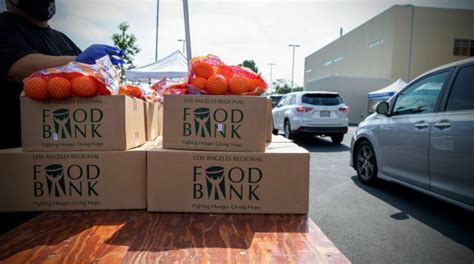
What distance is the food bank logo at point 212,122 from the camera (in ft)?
4.39

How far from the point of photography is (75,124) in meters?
1.31

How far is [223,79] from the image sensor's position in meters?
1.36

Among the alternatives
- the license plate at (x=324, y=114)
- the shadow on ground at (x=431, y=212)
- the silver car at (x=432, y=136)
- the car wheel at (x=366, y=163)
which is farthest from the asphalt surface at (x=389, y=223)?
the license plate at (x=324, y=114)

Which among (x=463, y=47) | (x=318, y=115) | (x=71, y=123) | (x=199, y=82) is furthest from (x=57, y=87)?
(x=463, y=47)

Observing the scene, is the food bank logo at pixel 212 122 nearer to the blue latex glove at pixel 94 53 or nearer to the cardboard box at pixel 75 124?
the cardboard box at pixel 75 124

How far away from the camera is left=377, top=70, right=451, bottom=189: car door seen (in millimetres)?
3307

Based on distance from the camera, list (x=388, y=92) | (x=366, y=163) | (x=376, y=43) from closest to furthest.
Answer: (x=366, y=163), (x=388, y=92), (x=376, y=43)

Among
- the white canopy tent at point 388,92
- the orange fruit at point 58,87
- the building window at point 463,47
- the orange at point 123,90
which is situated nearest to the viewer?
the orange fruit at point 58,87

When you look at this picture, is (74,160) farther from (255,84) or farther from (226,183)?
(255,84)

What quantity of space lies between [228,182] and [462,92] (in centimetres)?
298

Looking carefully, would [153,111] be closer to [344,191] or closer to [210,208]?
[210,208]

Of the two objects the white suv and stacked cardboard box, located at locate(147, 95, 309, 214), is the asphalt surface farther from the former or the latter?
the white suv

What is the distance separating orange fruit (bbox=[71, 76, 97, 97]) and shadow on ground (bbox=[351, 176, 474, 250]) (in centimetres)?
323

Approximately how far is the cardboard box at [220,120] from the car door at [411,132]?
9.06 feet
